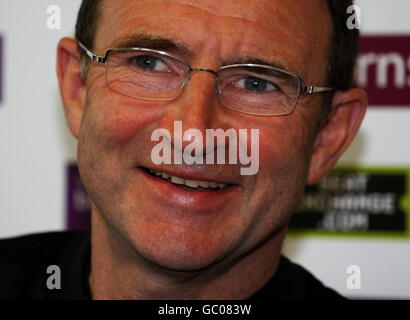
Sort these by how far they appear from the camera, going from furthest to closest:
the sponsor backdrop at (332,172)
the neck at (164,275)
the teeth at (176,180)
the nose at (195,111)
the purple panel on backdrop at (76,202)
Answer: the purple panel on backdrop at (76,202), the sponsor backdrop at (332,172), the neck at (164,275), the teeth at (176,180), the nose at (195,111)

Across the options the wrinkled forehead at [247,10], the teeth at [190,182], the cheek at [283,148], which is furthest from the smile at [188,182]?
the wrinkled forehead at [247,10]

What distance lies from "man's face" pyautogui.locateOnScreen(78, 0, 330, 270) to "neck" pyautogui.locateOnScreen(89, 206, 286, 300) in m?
0.12

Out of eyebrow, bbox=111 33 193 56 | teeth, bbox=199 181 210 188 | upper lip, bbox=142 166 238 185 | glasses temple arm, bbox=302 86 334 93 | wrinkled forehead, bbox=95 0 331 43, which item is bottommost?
teeth, bbox=199 181 210 188

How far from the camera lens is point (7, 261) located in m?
1.67

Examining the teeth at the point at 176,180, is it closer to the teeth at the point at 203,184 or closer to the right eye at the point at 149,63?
the teeth at the point at 203,184

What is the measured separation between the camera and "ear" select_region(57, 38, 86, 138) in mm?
1425

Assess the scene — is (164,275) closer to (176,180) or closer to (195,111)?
(176,180)

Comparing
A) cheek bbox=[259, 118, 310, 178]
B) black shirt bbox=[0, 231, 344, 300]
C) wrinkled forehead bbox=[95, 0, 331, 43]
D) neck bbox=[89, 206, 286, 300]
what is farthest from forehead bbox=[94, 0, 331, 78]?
black shirt bbox=[0, 231, 344, 300]

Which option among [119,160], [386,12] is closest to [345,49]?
[386,12]

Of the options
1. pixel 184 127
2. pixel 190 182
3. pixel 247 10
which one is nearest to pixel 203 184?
pixel 190 182

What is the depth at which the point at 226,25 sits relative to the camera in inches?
46.5

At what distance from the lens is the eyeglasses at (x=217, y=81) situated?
119 centimetres

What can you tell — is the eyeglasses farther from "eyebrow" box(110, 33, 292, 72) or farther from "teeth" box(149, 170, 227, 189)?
"teeth" box(149, 170, 227, 189)

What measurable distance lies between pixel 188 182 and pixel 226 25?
1.15 ft
